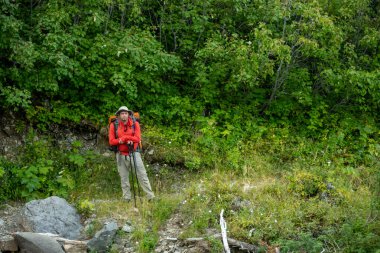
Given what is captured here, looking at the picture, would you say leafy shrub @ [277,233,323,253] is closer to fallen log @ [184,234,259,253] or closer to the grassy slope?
the grassy slope

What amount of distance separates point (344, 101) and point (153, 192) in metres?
5.79

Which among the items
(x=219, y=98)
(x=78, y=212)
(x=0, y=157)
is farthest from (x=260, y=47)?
(x=0, y=157)

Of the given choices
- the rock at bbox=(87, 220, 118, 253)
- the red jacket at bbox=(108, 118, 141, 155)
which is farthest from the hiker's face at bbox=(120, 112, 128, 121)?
the rock at bbox=(87, 220, 118, 253)

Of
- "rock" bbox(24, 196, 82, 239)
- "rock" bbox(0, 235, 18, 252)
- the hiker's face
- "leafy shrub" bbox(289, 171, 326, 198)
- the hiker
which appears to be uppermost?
the hiker's face

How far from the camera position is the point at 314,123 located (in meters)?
12.2

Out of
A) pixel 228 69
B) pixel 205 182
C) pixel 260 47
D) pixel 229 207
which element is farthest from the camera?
pixel 228 69

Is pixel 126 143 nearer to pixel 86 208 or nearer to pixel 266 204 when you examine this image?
pixel 86 208

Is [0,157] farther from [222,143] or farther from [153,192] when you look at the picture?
[222,143]

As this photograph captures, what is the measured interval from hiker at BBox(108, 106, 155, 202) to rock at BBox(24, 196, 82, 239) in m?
1.23

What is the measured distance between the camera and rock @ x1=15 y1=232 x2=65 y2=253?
7629mm

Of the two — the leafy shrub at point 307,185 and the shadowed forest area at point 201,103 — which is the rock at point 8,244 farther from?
the leafy shrub at point 307,185

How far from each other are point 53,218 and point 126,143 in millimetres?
1907

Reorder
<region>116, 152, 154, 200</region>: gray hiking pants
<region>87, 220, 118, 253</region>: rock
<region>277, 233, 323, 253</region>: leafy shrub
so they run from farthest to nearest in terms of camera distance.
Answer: <region>116, 152, 154, 200</region>: gray hiking pants → <region>87, 220, 118, 253</region>: rock → <region>277, 233, 323, 253</region>: leafy shrub

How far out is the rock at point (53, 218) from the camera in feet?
28.0
